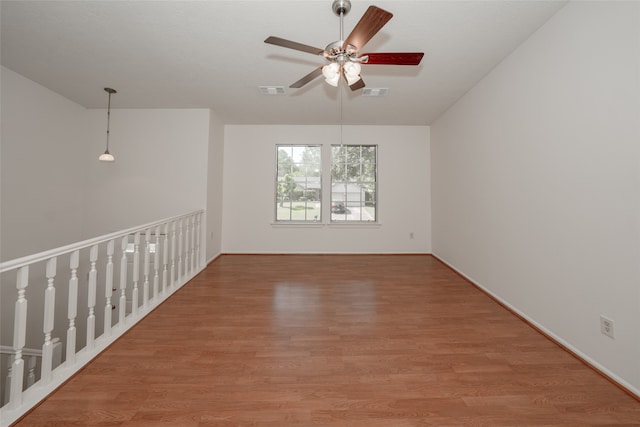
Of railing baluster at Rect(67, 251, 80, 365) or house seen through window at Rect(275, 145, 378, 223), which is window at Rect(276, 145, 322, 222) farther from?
railing baluster at Rect(67, 251, 80, 365)

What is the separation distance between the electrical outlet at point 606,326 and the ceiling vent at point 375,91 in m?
3.25

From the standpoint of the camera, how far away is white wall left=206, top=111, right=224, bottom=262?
470 cm

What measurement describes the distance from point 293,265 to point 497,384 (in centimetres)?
335

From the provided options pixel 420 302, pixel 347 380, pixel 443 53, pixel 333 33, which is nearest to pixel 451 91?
pixel 443 53

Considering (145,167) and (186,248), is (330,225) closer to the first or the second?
(186,248)

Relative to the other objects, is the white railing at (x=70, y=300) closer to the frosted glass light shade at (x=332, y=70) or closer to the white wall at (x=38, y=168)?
the white wall at (x=38, y=168)

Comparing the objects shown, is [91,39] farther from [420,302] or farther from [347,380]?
[420,302]

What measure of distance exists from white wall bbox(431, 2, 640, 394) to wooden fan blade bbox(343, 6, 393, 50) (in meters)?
1.54

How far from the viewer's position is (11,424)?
1385 mm

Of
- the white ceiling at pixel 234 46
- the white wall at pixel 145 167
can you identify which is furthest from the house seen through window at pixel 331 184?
the white wall at pixel 145 167

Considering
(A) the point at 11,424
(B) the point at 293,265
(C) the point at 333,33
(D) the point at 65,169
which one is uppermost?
(C) the point at 333,33

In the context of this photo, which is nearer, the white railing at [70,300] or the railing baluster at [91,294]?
the white railing at [70,300]

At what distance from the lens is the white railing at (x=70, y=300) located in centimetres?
152

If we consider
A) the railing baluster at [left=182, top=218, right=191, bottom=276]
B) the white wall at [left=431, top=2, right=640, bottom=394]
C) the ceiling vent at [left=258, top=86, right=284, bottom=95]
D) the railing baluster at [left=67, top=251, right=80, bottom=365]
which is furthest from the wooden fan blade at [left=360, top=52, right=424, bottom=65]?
the railing baluster at [left=182, top=218, right=191, bottom=276]
